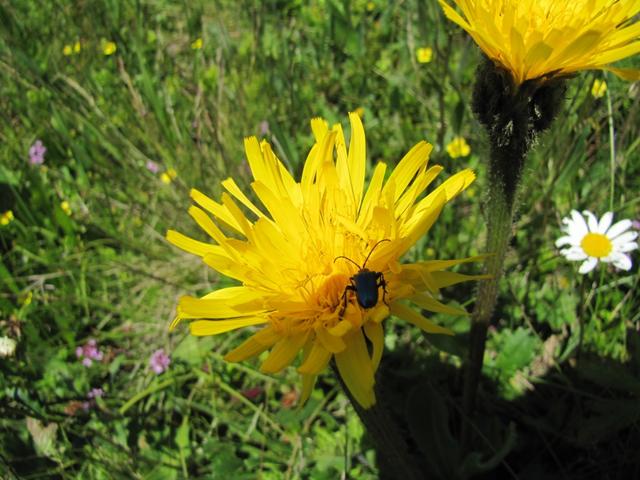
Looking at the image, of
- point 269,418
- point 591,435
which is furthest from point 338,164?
point 269,418

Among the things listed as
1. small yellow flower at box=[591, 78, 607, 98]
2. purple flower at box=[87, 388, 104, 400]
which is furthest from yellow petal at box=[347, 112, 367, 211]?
purple flower at box=[87, 388, 104, 400]

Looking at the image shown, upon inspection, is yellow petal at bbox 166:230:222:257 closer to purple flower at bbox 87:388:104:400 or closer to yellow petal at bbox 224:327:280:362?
yellow petal at bbox 224:327:280:362

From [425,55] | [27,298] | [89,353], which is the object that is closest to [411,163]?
[89,353]

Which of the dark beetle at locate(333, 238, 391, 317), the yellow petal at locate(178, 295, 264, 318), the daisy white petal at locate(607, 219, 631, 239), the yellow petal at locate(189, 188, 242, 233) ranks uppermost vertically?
the daisy white petal at locate(607, 219, 631, 239)

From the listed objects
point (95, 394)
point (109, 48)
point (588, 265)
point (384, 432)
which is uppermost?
→ point (109, 48)

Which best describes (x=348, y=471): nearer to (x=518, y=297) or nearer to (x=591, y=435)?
(x=591, y=435)

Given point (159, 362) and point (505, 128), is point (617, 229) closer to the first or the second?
point (505, 128)

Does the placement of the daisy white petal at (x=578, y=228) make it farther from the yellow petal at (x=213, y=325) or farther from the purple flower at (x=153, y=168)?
the purple flower at (x=153, y=168)
